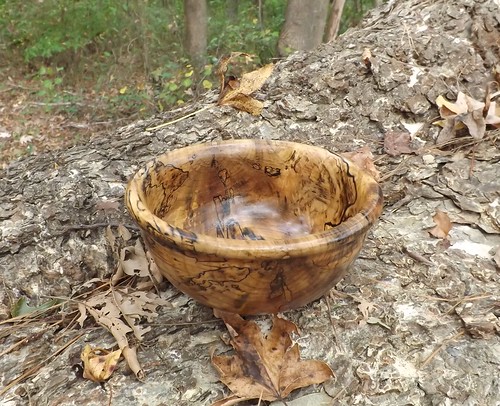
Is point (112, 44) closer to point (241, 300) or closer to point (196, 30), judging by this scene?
point (196, 30)

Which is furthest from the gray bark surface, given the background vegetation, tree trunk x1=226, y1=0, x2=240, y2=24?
tree trunk x1=226, y1=0, x2=240, y2=24

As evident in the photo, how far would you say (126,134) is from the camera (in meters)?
1.90

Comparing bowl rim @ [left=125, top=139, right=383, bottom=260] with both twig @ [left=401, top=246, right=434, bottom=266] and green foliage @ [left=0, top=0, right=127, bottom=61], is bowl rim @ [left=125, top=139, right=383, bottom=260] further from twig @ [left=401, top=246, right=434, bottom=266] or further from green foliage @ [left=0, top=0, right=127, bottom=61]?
green foliage @ [left=0, top=0, right=127, bottom=61]

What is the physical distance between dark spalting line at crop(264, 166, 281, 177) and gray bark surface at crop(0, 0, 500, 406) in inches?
13.3

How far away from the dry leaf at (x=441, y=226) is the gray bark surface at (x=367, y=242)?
0.02 m

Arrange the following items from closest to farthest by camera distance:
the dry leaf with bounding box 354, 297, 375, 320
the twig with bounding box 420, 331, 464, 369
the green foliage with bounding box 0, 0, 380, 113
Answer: the twig with bounding box 420, 331, 464, 369
the dry leaf with bounding box 354, 297, 375, 320
the green foliage with bounding box 0, 0, 380, 113

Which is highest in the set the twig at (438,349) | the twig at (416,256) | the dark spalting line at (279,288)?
the dark spalting line at (279,288)

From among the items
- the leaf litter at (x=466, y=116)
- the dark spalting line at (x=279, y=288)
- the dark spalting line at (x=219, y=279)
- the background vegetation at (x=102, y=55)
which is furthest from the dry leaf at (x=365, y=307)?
the background vegetation at (x=102, y=55)

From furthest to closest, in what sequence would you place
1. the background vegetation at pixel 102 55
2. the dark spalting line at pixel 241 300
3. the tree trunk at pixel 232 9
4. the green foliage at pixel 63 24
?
the tree trunk at pixel 232 9 → the green foliage at pixel 63 24 → the background vegetation at pixel 102 55 → the dark spalting line at pixel 241 300

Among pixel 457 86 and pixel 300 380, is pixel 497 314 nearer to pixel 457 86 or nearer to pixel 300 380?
pixel 300 380

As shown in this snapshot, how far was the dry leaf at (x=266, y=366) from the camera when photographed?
109 cm

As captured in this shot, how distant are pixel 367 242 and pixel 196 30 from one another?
351 centimetres

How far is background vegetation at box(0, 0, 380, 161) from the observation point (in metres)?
4.10

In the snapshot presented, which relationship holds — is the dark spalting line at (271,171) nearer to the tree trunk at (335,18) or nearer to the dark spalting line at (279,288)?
the dark spalting line at (279,288)
